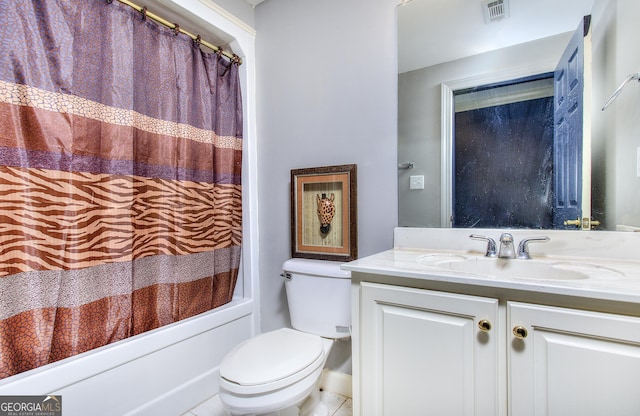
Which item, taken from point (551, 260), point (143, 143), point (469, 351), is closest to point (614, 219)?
point (551, 260)

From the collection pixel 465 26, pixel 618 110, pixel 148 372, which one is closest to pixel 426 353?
pixel 618 110

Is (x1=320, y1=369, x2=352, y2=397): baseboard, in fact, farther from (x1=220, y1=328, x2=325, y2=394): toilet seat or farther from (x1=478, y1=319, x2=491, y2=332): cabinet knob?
(x1=478, y1=319, x2=491, y2=332): cabinet knob

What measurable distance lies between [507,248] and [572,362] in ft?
1.49

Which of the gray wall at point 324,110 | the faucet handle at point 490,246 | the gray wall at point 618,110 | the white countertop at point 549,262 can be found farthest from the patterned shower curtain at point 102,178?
the gray wall at point 618,110

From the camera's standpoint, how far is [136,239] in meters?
1.39

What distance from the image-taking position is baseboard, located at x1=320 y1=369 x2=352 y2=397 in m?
1.59

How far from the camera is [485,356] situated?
2.78ft

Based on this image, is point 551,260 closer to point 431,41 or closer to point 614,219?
point 614,219

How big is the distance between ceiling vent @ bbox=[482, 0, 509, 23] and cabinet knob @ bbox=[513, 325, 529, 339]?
1181mm

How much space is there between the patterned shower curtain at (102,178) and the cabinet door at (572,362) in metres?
1.42

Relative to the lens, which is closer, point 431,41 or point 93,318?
point 93,318

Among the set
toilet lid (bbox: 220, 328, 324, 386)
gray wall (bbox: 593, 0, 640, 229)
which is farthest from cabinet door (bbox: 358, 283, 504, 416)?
gray wall (bbox: 593, 0, 640, 229)

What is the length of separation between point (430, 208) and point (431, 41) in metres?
0.75

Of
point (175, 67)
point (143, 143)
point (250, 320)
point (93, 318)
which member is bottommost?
point (250, 320)
